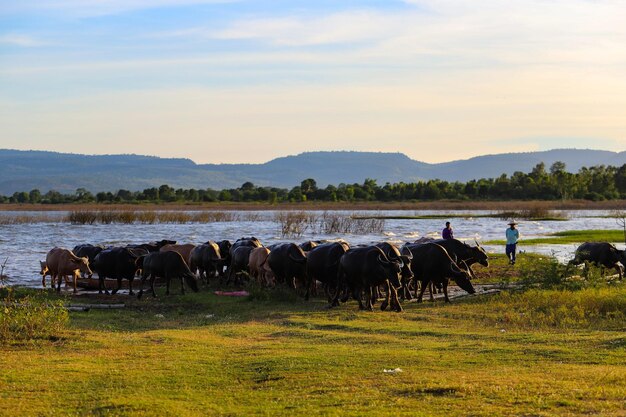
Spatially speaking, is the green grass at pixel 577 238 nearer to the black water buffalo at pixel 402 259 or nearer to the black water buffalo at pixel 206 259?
the black water buffalo at pixel 206 259

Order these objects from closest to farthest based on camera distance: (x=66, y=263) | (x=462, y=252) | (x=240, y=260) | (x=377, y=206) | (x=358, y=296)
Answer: (x=358, y=296)
(x=66, y=263)
(x=462, y=252)
(x=240, y=260)
(x=377, y=206)

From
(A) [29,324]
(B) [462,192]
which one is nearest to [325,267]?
(A) [29,324]

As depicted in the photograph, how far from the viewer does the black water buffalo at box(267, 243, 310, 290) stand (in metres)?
24.0

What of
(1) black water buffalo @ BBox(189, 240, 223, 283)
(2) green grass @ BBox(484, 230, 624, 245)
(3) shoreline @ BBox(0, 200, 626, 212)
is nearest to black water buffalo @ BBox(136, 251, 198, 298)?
(1) black water buffalo @ BBox(189, 240, 223, 283)

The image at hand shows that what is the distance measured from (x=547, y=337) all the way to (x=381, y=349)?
11.1 ft

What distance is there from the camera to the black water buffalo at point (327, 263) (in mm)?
22578

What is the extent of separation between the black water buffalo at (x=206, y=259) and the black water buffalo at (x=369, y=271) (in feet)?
26.1

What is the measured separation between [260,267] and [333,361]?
12.9 m

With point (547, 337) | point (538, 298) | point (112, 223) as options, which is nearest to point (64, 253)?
point (538, 298)

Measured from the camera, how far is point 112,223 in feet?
237

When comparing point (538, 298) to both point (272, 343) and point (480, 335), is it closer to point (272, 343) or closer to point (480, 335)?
point (480, 335)

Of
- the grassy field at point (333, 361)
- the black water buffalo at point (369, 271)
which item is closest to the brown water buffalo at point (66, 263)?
the grassy field at point (333, 361)

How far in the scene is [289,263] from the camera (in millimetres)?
24016

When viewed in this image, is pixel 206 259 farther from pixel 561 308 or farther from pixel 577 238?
pixel 577 238
